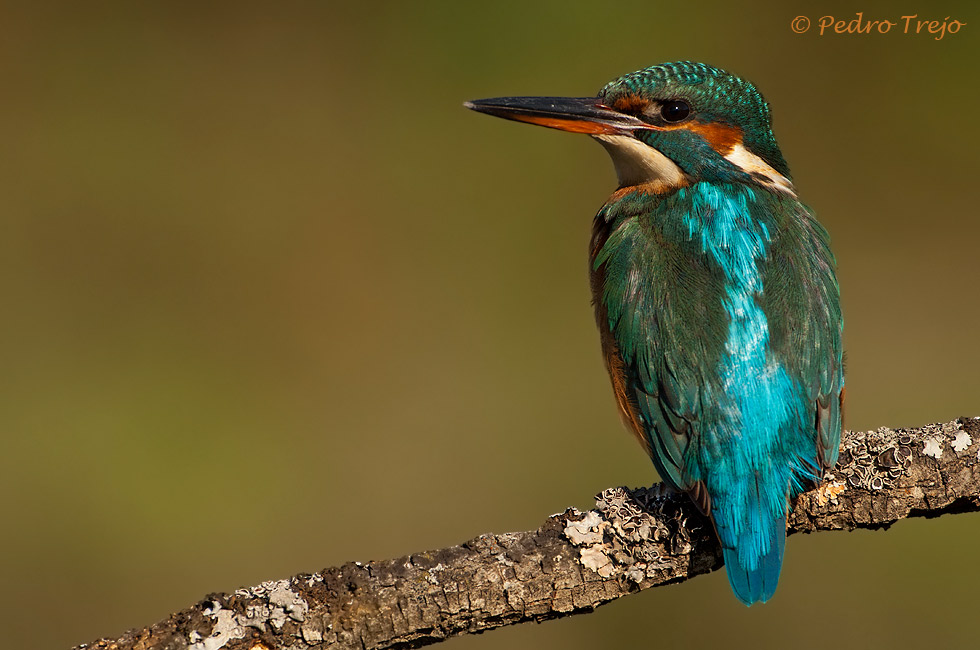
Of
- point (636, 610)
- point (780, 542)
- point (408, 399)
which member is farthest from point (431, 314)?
point (780, 542)

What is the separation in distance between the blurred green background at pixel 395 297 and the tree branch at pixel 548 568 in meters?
1.57

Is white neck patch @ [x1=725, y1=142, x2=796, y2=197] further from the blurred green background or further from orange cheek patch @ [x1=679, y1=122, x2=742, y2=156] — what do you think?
the blurred green background

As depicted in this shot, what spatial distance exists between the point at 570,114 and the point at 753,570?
1124 mm

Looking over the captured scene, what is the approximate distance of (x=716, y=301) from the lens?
197 cm

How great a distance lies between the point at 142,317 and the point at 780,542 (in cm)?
335

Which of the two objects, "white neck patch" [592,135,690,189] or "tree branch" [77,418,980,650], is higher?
"white neck patch" [592,135,690,189]

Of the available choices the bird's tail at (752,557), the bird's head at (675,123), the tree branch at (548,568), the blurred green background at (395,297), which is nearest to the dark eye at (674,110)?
the bird's head at (675,123)

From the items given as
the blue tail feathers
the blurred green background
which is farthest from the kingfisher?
the blurred green background

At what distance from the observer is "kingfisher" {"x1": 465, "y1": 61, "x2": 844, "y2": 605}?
1815mm

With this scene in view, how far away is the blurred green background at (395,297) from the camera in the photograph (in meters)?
3.59

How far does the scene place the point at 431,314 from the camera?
14.9 feet

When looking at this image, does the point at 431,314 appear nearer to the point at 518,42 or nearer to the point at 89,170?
the point at 518,42

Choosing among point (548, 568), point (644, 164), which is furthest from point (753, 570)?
point (644, 164)

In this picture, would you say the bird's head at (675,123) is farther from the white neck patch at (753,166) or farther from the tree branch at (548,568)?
the tree branch at (548,568)
